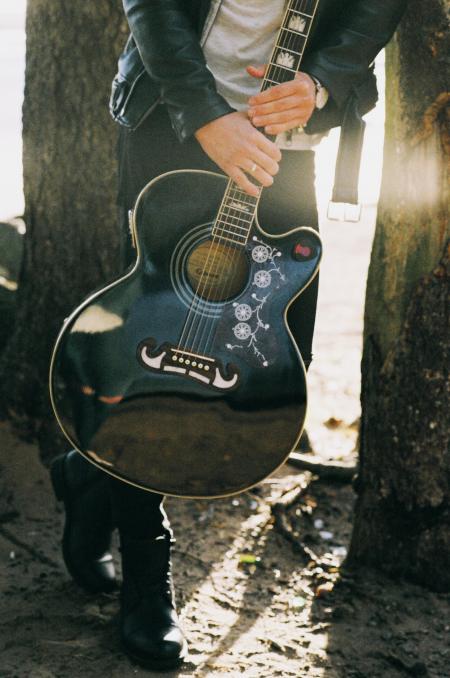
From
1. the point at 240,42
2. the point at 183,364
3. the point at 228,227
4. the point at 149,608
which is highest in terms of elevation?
the point at 240,42

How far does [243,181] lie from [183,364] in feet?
1.59

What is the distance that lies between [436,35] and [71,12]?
1.52m

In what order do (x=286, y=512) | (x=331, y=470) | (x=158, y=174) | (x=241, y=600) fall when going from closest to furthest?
(x=158, y=174)
(x=241, y=600)
(x=286, y=512)
(x=331, y=470)

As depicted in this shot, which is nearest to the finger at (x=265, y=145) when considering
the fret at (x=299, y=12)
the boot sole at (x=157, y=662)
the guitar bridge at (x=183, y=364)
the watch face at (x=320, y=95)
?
the watch face at (x=320, y=95)

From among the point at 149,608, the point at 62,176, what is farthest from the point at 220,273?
the point at 62,176

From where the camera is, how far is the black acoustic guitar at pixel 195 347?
2.35 m

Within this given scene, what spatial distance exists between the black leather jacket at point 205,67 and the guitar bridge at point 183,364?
1.77ft

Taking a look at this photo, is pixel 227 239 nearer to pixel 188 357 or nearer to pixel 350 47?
pixel 188 357

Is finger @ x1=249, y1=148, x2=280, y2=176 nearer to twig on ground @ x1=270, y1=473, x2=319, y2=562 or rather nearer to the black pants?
the black pants

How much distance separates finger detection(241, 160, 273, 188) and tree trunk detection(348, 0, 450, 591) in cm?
76

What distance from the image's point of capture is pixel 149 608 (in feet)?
8.82

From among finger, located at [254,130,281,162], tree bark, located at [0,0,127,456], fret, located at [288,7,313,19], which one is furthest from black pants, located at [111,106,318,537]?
tree bark, located at [0,0,127,456]

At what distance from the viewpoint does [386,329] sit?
3.06 meters

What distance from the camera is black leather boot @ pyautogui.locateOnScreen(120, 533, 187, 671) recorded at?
263 centimetres
